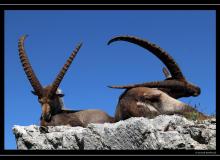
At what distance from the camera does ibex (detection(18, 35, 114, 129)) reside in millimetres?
16281

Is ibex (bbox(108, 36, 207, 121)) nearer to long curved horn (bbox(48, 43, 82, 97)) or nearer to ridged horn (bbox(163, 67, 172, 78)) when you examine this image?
ridged horn (bbox(163, 67, 172, 78))

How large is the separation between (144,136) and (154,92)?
12.6ft

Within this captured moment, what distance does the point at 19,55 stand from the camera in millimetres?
17031

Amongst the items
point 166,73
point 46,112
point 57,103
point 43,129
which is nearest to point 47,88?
point 57,103

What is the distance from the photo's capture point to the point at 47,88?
1677 centimetres

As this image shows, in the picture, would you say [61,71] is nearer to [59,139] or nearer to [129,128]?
[59,139]

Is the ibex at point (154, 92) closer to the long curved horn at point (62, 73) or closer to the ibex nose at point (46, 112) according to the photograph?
the ibex nose at point (46, 112)

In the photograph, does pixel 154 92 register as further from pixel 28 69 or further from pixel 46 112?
pixel 28 69

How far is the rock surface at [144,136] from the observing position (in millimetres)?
9766

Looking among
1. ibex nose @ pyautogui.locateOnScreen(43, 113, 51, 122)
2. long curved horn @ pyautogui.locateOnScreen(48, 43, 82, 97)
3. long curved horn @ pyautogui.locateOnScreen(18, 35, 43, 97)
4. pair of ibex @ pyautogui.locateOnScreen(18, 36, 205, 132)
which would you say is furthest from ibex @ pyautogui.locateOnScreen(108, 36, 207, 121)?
long curved horn @ pyautogui.locateOnScreen(18, 35, 43, 97)

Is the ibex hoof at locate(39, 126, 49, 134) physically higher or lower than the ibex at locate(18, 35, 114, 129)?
lower

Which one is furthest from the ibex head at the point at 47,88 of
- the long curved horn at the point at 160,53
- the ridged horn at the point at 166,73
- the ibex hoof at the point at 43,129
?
the ridged horn at the point at 166,73
